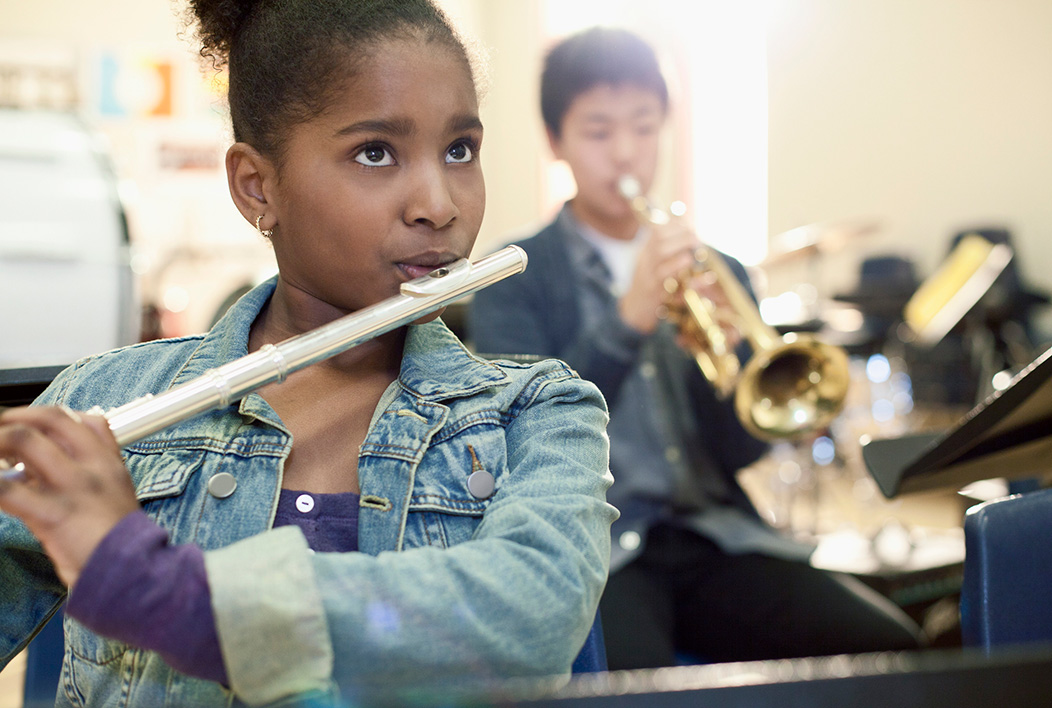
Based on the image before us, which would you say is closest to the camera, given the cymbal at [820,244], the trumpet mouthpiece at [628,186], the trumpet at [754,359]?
the trumpet at [754,359]

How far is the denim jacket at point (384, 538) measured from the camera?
451 millimetres

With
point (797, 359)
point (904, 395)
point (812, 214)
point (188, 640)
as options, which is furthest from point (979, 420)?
point (812, 214)

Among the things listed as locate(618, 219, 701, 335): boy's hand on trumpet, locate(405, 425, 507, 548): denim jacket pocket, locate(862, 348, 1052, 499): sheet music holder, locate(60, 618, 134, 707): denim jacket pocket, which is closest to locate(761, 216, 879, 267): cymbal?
locate(618, 219, 701, 335): boy's hand on trumpet

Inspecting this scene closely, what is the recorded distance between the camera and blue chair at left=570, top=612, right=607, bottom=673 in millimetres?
670

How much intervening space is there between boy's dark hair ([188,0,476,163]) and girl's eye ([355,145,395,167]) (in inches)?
1.9

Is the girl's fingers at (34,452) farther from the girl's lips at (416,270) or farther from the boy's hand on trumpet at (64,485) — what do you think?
the girl's lips at (416,270)

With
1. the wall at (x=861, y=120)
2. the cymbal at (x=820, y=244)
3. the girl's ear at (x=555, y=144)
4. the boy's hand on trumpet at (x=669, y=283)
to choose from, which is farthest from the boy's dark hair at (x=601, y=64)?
the wall at (x=861, y=120)

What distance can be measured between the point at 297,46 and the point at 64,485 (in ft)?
1.25

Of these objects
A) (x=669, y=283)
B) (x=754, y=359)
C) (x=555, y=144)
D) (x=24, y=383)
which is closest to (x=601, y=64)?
(x=555, y=144)

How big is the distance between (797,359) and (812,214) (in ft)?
13.6

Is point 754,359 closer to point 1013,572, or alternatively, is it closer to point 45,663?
point 1013,572

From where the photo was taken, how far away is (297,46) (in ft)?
2.27

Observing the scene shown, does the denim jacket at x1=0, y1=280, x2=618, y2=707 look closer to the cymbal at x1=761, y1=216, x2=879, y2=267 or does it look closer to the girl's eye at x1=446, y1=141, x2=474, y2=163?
the girl's eye at x1=446, y1=141, x2=474, y2=163

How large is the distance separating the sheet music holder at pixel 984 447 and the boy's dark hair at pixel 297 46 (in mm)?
497
